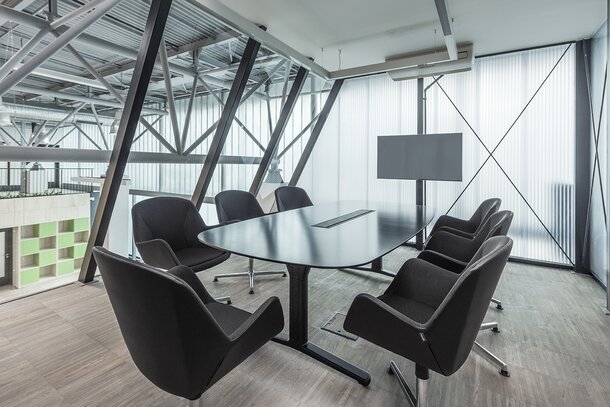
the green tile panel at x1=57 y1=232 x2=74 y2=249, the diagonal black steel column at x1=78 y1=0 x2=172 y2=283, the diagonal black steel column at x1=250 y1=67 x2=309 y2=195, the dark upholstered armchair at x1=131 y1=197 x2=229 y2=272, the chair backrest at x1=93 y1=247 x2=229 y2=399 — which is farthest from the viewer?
the green tile panel at x1=57 y1=232 x2=74 y2=249

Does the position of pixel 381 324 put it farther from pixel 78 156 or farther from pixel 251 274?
pixel 78 156

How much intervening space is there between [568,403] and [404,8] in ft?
11.4

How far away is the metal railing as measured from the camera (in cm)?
351

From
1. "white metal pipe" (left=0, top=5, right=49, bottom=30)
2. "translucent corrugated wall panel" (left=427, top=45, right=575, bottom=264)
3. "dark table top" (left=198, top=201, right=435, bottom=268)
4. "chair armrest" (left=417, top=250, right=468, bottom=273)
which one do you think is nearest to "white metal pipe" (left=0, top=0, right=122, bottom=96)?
"white metal pipe" (left=0, top=5, right=49, bottom=30)

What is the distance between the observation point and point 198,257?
281 cm

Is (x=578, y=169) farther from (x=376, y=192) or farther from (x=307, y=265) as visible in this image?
(x=307, y=265)

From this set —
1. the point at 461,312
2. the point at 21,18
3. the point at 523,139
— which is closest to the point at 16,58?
the point at 21,18

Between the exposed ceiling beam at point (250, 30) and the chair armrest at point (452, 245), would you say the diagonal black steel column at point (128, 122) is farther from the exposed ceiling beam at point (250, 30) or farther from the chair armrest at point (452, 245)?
the chair armrest at point (452, 245)

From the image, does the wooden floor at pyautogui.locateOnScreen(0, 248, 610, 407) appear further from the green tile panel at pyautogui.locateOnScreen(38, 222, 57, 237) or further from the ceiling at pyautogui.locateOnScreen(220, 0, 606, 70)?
the ceiling at pyautogui.locateOnScreen(220, 0, 606, 70)

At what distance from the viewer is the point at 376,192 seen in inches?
217

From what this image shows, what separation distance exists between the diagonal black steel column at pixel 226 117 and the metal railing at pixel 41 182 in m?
1.29

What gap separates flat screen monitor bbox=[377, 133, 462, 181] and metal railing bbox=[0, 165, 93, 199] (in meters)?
3.89

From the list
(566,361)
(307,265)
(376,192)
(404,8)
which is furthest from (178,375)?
(376,192)

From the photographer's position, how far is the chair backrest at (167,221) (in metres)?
2.77
